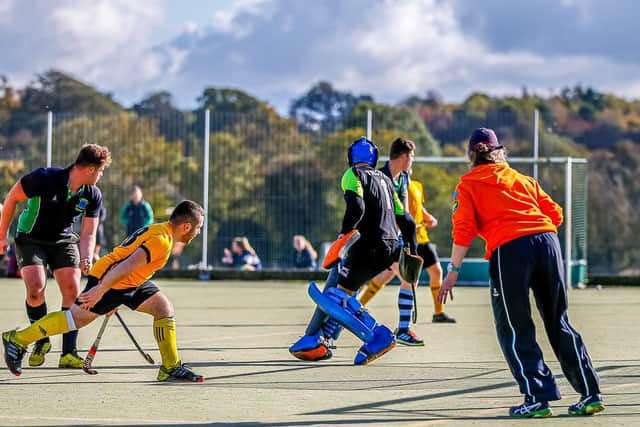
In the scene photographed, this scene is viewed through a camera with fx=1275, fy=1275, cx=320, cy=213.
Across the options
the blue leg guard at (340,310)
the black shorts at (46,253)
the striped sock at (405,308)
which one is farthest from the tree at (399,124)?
the black shorts at (46,253)

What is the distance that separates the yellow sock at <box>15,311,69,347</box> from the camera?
8.74 meters

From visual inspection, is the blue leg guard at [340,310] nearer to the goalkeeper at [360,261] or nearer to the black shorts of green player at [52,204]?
the goalkeeper at [360,261]

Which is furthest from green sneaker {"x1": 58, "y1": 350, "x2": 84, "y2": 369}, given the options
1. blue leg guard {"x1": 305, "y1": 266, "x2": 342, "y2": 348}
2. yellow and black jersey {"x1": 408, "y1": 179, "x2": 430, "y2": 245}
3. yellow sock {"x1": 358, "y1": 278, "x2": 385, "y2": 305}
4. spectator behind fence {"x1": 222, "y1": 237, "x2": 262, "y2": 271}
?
spectator behind fence {"x1": 222, "y1": 237, "x2": 262, "y2": 271}

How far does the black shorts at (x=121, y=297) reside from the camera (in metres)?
8.72

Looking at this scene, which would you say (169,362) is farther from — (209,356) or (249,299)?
(249,299)

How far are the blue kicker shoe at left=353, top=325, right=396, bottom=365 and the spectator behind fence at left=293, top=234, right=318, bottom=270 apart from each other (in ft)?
56.1

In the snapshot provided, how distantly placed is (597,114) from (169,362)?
50682mm

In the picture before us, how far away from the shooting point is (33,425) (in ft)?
22.1

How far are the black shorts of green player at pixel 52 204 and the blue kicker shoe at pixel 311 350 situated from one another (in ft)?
6.47

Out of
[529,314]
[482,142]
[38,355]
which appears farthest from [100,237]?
[529,314]

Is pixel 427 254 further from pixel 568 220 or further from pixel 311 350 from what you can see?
pixel 568 220

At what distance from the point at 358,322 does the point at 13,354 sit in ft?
8.77

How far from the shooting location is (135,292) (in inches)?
347

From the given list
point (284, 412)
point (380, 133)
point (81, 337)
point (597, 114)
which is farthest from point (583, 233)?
point (597, 114)
